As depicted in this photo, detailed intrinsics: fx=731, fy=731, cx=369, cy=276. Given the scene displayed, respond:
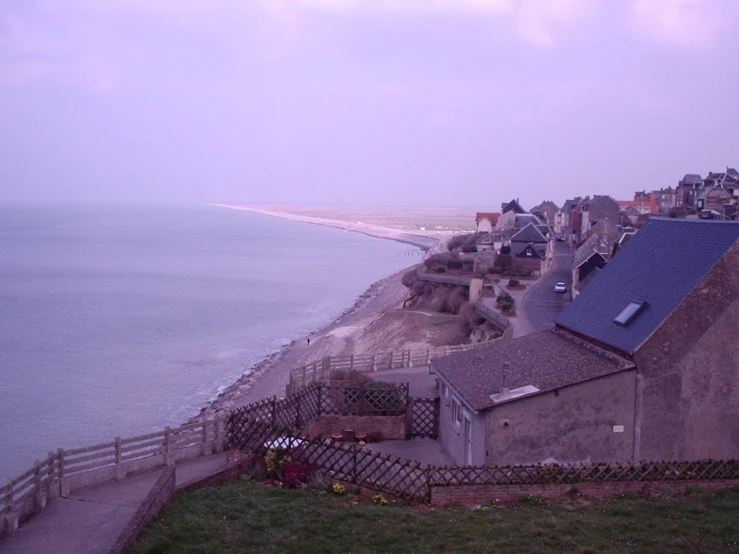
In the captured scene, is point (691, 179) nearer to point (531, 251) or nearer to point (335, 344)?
point (531, 251)

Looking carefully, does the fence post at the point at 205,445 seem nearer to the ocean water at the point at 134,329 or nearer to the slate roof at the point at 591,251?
the ocean water at the point at 134,329

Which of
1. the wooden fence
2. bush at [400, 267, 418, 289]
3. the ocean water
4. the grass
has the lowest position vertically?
the ocean water

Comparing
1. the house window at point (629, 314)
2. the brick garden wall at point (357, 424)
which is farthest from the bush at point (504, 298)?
the house window at point (629, 314)

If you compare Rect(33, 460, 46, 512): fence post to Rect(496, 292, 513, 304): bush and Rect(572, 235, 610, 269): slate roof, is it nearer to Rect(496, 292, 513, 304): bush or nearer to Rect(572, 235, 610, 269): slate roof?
Rect(496, 292, 513, 304): bush

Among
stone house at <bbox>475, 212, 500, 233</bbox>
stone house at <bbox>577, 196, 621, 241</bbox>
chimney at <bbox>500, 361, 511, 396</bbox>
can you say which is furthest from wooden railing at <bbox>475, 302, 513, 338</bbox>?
stone house at <bbox>475, 212, 500, 233</bbox>

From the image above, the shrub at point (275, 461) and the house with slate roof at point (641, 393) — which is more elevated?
the house with slate roof at point (641, 393)

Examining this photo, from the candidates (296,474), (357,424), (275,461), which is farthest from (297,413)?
(296,474)
